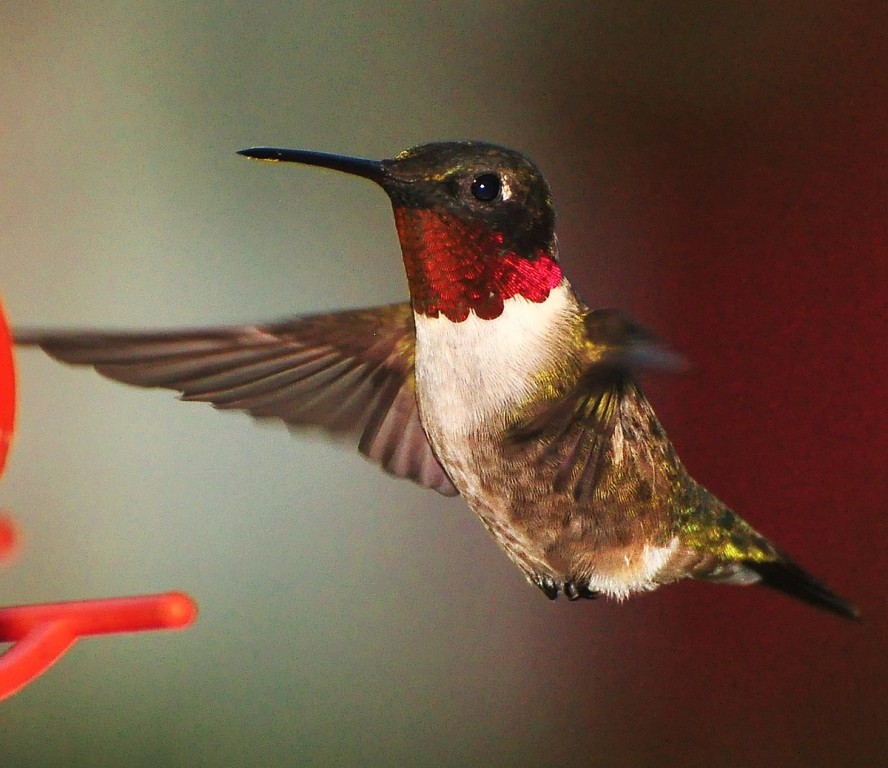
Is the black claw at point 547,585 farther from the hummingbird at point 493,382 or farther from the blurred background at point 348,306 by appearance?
the blurred background at point 348,306

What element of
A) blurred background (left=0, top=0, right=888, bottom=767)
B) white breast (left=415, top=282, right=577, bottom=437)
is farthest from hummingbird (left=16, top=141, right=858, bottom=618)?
blurred background (left=0, top=0, right=888, bottom=767)

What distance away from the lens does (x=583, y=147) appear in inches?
81.0

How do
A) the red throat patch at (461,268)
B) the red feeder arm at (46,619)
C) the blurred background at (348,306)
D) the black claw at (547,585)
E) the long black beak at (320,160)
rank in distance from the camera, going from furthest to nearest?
1. the blurred background at (348,306)
2. the black claw at (547,585)
3. the red throat patch at (461,268)
4. the long black beak at (320,160)
5. the red feeder arm at (46,619)

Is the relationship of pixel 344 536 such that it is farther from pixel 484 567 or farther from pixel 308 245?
pixel 308 245

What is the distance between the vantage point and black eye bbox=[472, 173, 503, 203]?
79cm

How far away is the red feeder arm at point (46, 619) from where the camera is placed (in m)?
0.57

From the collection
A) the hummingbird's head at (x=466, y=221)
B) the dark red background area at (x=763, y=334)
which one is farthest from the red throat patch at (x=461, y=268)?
the dark red background area at (x=763, y=334)

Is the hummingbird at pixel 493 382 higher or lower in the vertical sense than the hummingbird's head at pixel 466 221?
lower

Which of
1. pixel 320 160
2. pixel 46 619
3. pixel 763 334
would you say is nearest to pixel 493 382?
pixel 320 160

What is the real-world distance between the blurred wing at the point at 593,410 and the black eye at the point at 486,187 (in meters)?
0.13

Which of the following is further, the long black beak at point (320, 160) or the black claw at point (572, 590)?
the black claw at point (572, 590)

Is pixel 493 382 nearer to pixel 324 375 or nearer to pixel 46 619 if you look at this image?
pixel 324 375

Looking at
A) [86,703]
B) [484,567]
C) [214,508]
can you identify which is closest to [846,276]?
[484,567]

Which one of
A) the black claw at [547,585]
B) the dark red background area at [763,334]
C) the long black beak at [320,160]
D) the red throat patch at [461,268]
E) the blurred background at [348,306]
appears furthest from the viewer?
the blurred background at [348,306]
